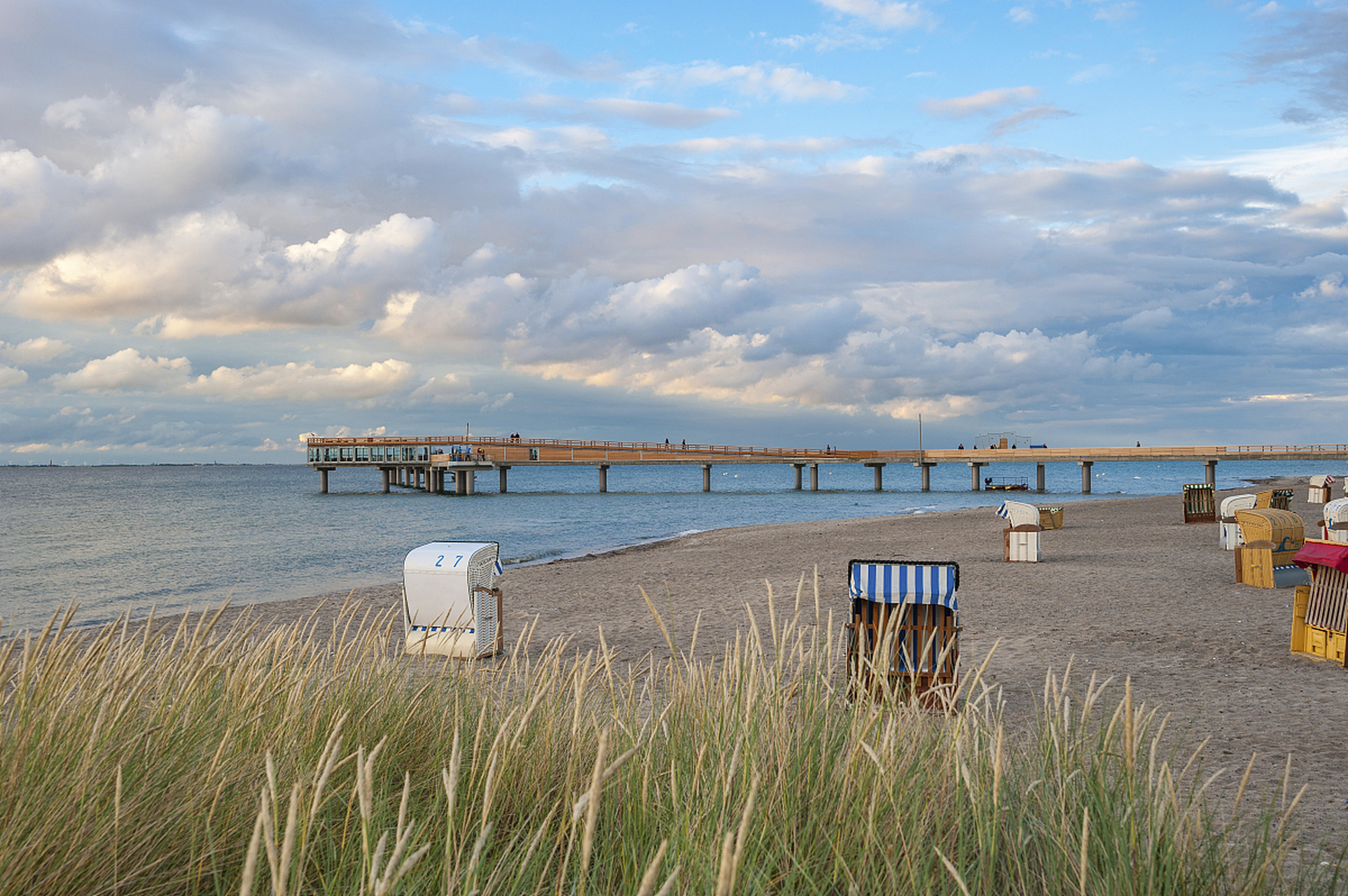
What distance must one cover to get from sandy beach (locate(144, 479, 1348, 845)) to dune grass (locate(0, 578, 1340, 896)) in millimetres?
389

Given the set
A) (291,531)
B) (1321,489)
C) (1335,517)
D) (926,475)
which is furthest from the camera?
(926,475)

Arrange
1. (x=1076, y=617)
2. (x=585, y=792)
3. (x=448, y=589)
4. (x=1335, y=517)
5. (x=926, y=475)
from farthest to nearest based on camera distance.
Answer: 1. (x=926, y=475)
2. (x=1335, y=517)
3. (x=1076, y=617)
4. (x=448, y=589)
5. (x=585, y=792)

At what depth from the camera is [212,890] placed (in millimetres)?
1957

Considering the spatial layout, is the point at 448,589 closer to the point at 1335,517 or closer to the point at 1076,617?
the point at 1076,617

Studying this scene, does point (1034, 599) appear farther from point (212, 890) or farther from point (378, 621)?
point (212, 890)

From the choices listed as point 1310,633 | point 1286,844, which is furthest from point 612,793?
point 1310,633

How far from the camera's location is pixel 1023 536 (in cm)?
1526

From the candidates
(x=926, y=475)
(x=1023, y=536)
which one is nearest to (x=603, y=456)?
(x=926, y=475)

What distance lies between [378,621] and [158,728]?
1141 millimetres

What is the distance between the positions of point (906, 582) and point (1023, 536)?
10448mm

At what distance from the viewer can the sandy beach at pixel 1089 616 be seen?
534 cm

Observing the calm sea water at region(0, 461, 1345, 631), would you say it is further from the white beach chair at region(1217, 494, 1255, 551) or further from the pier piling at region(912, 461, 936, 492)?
the white beach chair at region(1217, 494, 1255, 551)

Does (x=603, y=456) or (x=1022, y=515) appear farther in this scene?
(x=603, y=456)

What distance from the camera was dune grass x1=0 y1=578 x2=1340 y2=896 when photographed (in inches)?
70.1
